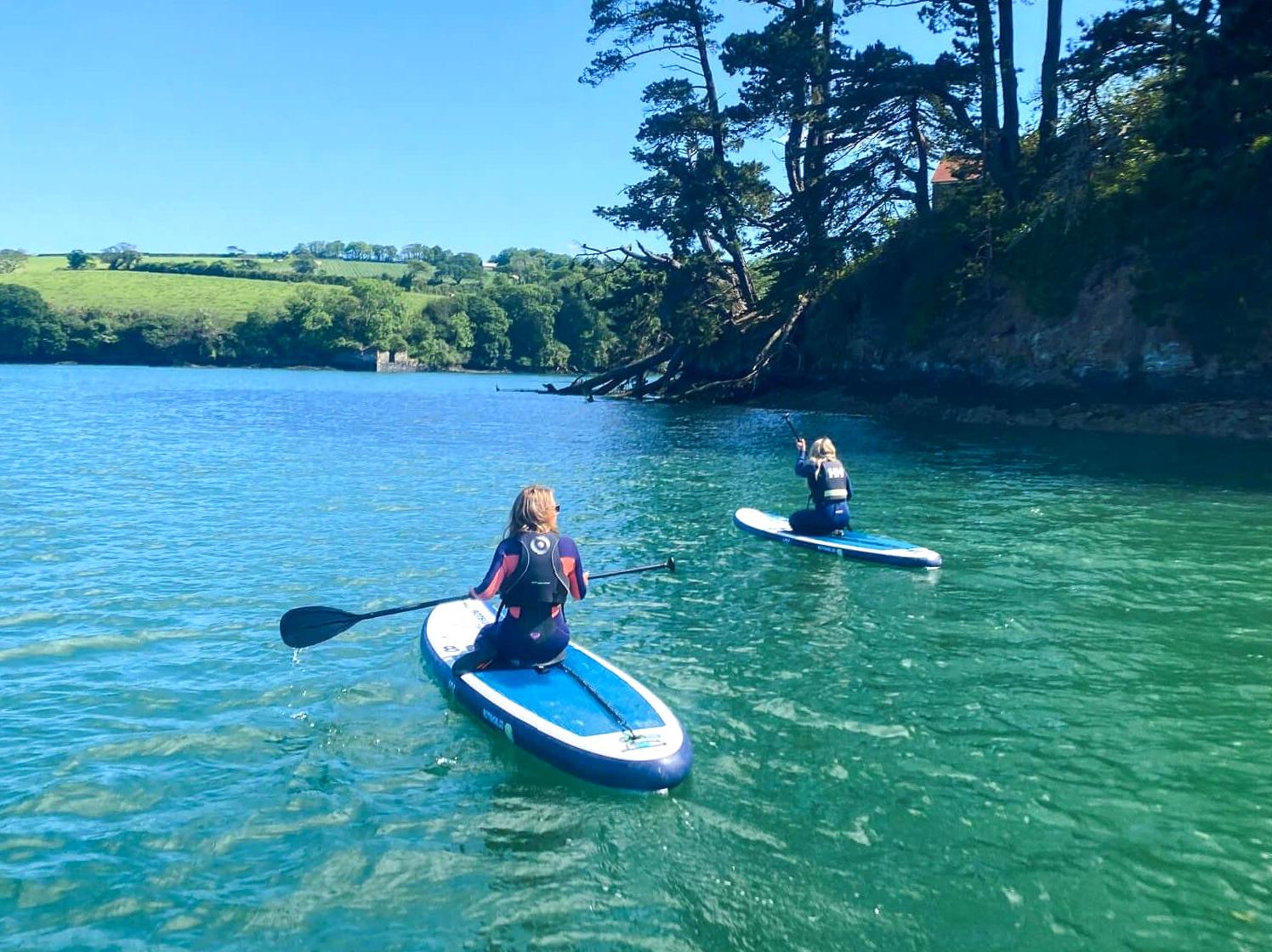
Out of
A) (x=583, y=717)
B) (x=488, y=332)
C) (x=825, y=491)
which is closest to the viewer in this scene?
(x=583, y=717)

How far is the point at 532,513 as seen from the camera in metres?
7.42

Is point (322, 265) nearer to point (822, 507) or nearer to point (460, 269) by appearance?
point (460, 269)

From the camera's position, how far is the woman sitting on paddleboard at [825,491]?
13445 mm

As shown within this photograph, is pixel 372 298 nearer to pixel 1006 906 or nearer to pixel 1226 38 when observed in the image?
pixel 1226 38

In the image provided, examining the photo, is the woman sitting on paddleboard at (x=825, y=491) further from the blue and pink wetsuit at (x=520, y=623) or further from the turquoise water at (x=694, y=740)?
the blue and pink wetsuit at (x=520, y=623)

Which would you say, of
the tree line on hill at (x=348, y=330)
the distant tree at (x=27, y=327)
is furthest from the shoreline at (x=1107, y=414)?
the distant tree at (x=27, y=327)

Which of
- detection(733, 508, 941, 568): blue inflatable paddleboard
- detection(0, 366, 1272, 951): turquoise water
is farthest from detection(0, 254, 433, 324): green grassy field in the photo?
detection(733, 508, 941, 568): blue inflatable paddleboard

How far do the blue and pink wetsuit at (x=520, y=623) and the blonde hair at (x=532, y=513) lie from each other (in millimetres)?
115

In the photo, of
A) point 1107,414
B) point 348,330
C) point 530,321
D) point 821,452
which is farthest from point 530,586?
point 530,321

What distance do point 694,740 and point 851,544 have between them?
21.2ft

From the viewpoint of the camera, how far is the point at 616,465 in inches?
902

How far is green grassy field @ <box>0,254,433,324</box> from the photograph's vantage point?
101875 millimetres

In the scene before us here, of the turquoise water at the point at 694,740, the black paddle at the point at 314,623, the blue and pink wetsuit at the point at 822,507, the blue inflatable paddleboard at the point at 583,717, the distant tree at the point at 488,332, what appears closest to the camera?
the turquoise water at the point at 694,740

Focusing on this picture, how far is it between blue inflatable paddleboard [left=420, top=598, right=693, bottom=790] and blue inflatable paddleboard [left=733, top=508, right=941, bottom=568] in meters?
5.57
